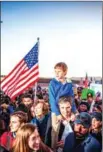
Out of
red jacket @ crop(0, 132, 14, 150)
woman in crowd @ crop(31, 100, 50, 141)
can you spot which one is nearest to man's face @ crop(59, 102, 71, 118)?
woman in crowd @ crop(31, 100, 50, 141)

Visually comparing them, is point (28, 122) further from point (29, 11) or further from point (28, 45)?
point (29, 11)

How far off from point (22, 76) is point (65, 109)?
0.44 meters

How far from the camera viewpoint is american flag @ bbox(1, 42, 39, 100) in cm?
218

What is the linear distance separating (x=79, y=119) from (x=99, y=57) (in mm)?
516

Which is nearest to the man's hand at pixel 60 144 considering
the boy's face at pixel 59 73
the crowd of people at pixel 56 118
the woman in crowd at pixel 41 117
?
the crowd of people at pixel 56 118

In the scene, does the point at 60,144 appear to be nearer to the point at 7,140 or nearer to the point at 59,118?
the point at 59,118

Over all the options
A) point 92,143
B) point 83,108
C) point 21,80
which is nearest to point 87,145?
point 92,143

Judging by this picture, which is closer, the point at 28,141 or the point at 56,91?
the point at 28,141

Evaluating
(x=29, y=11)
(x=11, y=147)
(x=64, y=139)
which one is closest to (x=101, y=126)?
(x=64, y=139)

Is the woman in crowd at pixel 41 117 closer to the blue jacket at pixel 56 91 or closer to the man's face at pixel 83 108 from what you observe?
the blue jacket at pixel 56 91

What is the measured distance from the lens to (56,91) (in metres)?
2.17

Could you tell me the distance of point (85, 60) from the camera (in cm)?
219

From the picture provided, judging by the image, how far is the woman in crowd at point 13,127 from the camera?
2151 mm

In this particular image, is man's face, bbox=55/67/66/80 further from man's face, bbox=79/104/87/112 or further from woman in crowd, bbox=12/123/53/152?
woman in crowd, bbox=12/123/53/152
